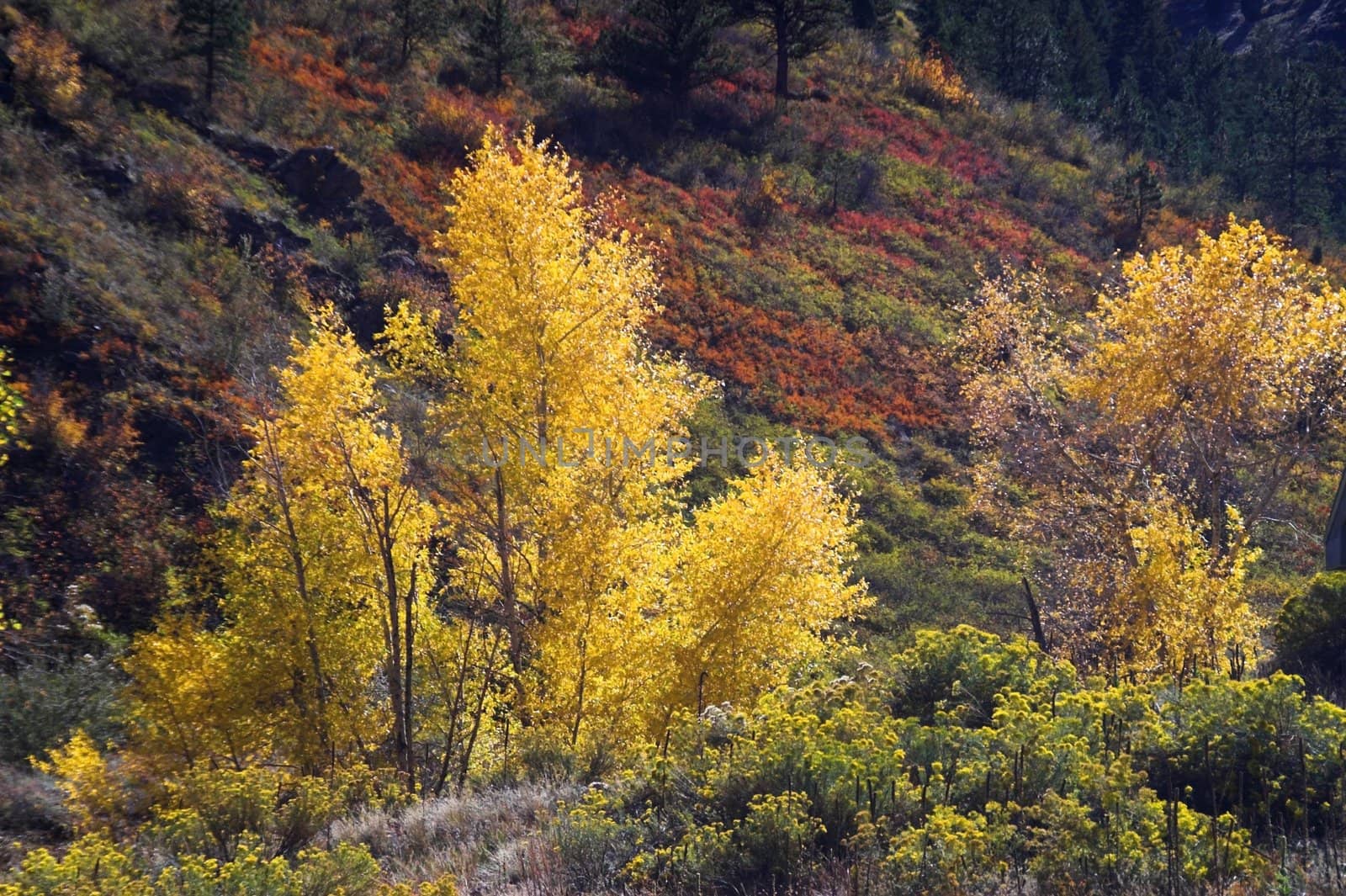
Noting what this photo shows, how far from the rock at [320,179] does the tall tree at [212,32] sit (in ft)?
7.98

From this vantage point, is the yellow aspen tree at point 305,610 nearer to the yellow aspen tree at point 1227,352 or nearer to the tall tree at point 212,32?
the yellow aspen tree at point 1227,352

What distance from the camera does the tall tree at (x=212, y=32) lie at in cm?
2434

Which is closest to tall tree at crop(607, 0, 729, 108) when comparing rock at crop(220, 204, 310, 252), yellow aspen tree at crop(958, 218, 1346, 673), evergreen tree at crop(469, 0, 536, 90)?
evergreen tree at crop(469, 0, 536, 90)

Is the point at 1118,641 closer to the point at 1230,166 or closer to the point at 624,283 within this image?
the point at 624,283

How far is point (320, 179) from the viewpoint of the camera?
25.2 metres

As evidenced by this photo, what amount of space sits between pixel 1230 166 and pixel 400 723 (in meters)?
57.8

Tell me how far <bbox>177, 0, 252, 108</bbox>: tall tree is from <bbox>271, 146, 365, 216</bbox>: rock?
243 cm

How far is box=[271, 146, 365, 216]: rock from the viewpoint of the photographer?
24.9 m

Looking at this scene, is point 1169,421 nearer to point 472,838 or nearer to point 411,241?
point 472,838

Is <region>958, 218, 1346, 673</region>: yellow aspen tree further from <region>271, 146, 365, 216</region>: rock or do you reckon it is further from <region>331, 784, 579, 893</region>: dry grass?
<region>271, 146, 365, 216</region>: rock

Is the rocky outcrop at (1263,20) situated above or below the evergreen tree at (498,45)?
above

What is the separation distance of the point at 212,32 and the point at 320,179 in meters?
4.00

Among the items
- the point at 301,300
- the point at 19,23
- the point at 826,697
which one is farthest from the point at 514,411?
the point at 19,23

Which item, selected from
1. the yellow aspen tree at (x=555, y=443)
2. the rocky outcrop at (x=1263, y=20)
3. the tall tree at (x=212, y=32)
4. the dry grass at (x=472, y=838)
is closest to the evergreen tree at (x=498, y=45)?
the tall tree at (x=212, y=32)
